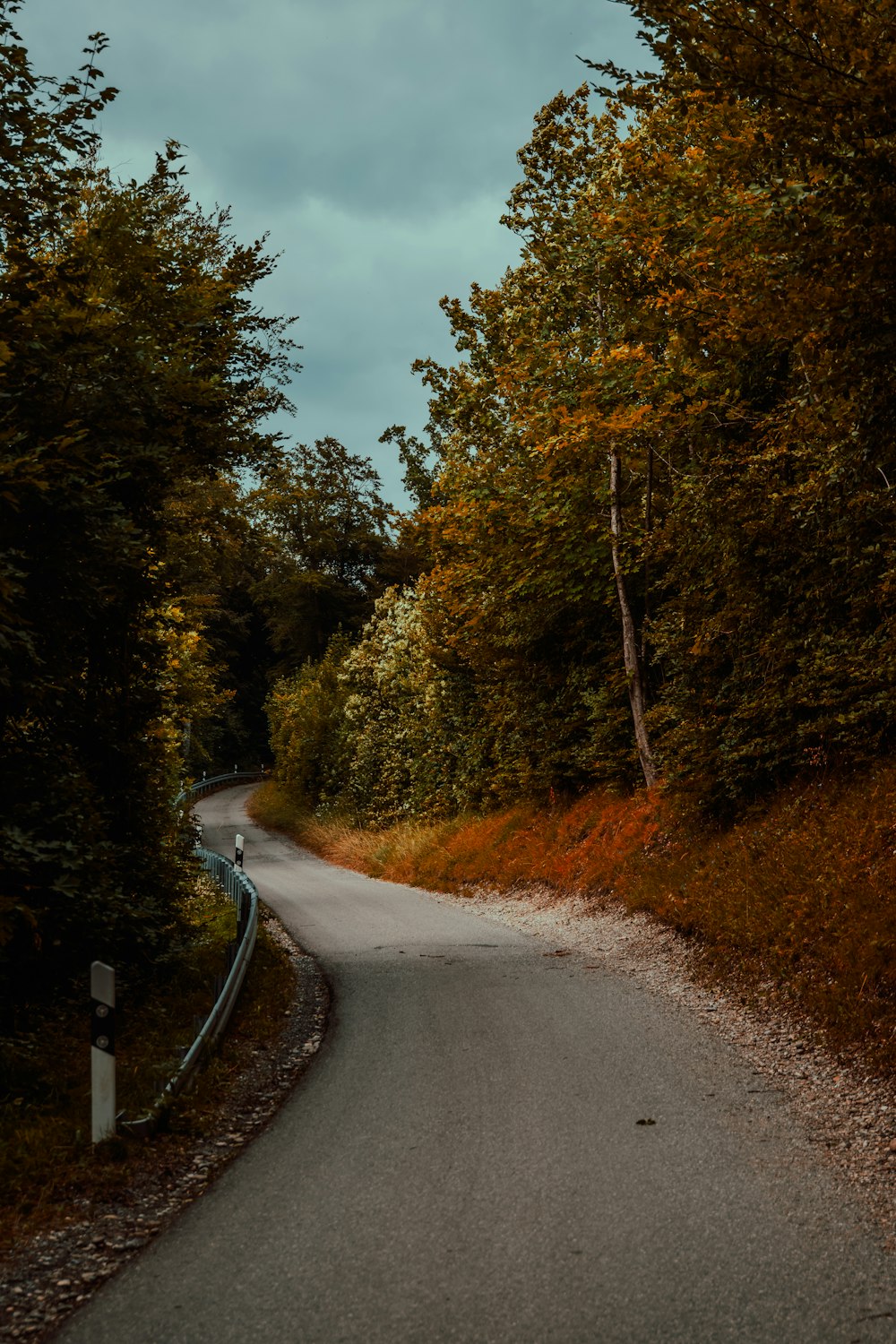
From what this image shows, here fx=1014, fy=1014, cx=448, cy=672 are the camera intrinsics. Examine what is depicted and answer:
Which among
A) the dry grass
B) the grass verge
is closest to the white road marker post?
the grass verge

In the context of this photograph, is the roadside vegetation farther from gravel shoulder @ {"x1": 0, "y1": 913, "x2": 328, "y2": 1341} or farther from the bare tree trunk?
gravel shoulder @ {"x1": 0, "y1": 913, "x2": 328, "y2": 1341}

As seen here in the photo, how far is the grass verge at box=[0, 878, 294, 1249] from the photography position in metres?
5.36

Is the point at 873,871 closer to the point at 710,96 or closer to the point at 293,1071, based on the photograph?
the point at 293,1071

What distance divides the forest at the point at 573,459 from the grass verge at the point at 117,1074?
48 centimetres

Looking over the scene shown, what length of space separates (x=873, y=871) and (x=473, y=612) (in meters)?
14.0

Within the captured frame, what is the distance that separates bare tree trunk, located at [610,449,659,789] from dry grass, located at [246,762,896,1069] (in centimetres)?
72

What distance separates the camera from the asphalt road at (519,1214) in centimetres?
384

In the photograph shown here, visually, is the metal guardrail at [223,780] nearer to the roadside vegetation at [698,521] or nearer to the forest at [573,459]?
the roadside vegetation at [698,521]

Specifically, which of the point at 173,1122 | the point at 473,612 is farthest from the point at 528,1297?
the point at 473,612

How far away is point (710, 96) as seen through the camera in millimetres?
5570

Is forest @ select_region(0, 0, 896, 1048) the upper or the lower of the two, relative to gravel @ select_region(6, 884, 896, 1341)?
upper

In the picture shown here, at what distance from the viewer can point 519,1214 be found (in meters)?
4.80

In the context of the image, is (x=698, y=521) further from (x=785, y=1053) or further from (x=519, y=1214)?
(x=519, y=1214)

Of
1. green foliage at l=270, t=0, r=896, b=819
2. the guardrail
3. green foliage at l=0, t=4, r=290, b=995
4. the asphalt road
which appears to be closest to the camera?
the asphalt road
